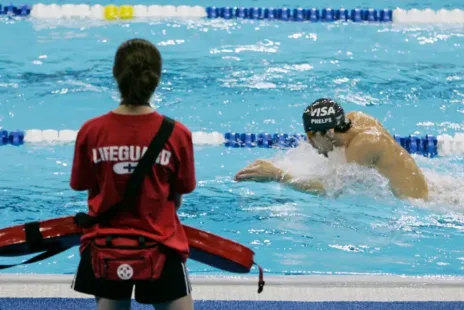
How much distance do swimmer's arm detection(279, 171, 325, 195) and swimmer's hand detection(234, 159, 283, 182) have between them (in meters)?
0.11

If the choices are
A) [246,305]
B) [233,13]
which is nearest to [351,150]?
[246,305]

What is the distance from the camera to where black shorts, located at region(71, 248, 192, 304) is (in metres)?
2.42

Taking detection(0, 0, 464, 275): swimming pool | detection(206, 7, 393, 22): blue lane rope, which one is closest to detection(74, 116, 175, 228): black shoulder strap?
detection(0, 0, 464, 275): swimming pool

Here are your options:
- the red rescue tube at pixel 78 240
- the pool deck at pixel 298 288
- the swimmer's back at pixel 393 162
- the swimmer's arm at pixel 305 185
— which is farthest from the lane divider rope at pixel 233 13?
the red rescue tube at pixel 78 240

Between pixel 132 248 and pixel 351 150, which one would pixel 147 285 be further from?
pixel 351 150

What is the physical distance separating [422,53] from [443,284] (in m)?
4.50

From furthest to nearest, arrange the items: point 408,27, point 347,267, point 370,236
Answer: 1. point 408,27
2. point 370,236
3. point 347,267

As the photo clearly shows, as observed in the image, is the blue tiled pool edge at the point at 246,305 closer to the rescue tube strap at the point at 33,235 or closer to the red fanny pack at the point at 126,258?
the rescue tube strap at the point at 33,235

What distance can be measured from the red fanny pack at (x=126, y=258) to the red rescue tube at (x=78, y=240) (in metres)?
0.21

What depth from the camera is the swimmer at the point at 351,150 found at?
4465 mm

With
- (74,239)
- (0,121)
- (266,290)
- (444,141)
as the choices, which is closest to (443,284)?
(266,290)

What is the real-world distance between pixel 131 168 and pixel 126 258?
0.24 meters

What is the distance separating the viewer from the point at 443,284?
376cm

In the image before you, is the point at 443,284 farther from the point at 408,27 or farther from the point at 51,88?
the point at 408,27
